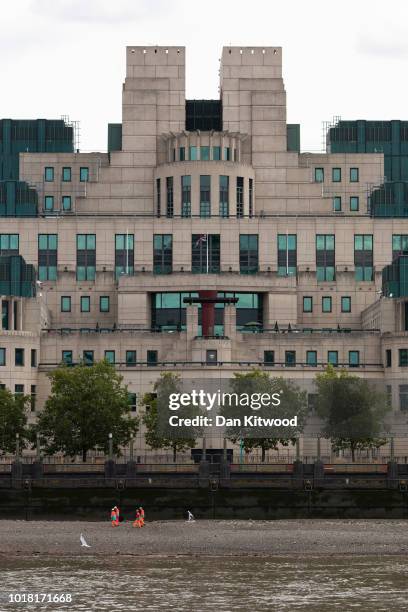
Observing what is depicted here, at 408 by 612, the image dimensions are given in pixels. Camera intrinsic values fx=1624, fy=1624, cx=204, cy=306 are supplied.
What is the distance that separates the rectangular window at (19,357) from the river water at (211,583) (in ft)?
228

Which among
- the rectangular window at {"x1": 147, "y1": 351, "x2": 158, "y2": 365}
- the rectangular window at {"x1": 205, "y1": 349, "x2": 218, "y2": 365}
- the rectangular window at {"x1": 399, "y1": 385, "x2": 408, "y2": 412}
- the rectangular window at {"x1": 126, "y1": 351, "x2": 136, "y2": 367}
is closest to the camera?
the rectangular window at {"x1": 399, "y1": 385, "x2": 408, "y2": 412}

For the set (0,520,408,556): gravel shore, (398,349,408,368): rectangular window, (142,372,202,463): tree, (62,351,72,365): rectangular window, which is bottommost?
(0,520,408,556): gravel shore

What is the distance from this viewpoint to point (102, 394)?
16912cm

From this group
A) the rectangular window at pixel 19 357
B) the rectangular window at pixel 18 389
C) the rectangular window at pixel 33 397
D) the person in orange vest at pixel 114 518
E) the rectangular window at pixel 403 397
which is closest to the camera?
the person in orange vest at pixel 114 518

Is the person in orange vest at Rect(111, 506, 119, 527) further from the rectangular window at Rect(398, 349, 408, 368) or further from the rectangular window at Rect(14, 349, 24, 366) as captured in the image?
the rectangular window at Rect(398, 349, 408, 368)

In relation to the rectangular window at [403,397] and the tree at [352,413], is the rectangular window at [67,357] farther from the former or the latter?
the rectangular window at [403,397]

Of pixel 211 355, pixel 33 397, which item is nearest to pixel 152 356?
pixel 211 355

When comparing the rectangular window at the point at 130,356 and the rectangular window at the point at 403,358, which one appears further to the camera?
the rectangular window at the point at 130,356

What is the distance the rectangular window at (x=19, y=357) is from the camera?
192 m

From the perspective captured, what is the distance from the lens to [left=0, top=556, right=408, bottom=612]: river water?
340 feet

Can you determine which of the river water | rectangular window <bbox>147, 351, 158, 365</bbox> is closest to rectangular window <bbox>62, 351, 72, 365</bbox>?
rectangular window <bbox>147, 351, 158, 365</bbox>

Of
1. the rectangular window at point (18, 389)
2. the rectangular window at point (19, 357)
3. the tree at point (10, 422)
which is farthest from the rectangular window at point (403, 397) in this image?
the rectangular window at point (19, 357)

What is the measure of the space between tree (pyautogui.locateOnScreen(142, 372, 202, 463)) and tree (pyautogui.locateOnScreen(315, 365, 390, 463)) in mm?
13720

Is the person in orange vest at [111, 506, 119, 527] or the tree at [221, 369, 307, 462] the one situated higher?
the tree at [221, 369, 307, 462]
